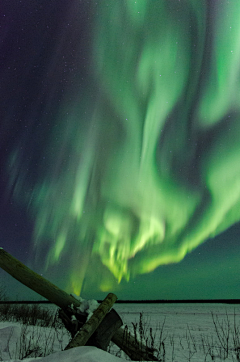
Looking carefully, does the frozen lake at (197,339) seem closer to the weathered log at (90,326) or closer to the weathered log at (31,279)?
the weathered log at (90,326)

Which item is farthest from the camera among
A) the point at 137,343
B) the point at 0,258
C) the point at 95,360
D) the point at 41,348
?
the point at 41,348

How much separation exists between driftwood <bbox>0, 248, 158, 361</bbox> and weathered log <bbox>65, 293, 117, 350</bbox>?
0.20m

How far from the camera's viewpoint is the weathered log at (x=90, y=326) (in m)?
3.24

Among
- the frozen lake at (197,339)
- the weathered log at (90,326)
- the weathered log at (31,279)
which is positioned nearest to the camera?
the weathered log at (90,326)

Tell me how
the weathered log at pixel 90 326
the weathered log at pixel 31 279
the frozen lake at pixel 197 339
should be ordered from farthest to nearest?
the frozen lake at pixel 197 339 → the weathered log at pixel 31 279 → the weathered log at pixel 90 326

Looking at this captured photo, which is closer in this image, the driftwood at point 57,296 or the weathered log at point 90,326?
the weathered log at point 90,326

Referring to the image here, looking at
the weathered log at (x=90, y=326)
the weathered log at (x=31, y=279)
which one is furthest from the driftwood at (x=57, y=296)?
the weathered log at (x=90, y=326)

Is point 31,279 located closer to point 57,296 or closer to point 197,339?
point 57,296

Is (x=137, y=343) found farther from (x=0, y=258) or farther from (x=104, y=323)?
(x=0, y=258)

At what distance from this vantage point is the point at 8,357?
4.17 meters

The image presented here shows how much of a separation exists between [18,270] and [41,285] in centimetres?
41

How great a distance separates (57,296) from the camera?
12.6 ft

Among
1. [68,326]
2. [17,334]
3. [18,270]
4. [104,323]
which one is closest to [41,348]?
[17,334]

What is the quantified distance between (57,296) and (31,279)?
0.49 meters
